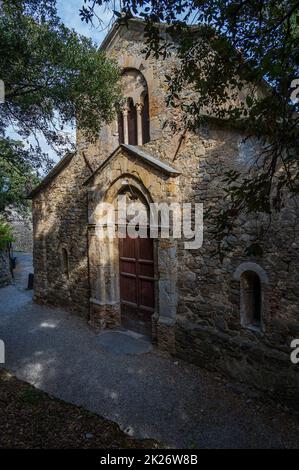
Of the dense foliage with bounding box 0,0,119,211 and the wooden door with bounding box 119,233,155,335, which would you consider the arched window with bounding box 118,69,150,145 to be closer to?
the dense foliage with bounding box 0,0,119,211

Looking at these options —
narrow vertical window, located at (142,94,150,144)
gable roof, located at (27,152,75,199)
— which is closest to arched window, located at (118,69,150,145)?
narrow vertical window, located at (142,94,150,144)

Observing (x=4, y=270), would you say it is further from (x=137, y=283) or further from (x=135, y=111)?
(x=135, y=111)

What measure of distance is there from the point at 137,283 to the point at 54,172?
178 inches

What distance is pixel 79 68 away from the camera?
202 inches

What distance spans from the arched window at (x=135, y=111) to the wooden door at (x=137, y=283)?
254 cm

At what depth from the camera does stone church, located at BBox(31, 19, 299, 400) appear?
467cm

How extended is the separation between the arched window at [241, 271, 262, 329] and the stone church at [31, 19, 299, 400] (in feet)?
0.06

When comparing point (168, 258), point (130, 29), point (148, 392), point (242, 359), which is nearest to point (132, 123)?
point (130, 29)

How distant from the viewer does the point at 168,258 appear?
601 cm

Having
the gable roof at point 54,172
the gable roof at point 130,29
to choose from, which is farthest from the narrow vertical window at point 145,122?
the gable roof at point 54,172

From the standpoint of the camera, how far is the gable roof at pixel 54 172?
8.65 metres

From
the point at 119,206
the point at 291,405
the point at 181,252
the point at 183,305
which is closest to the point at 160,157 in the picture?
the point at 119,206
